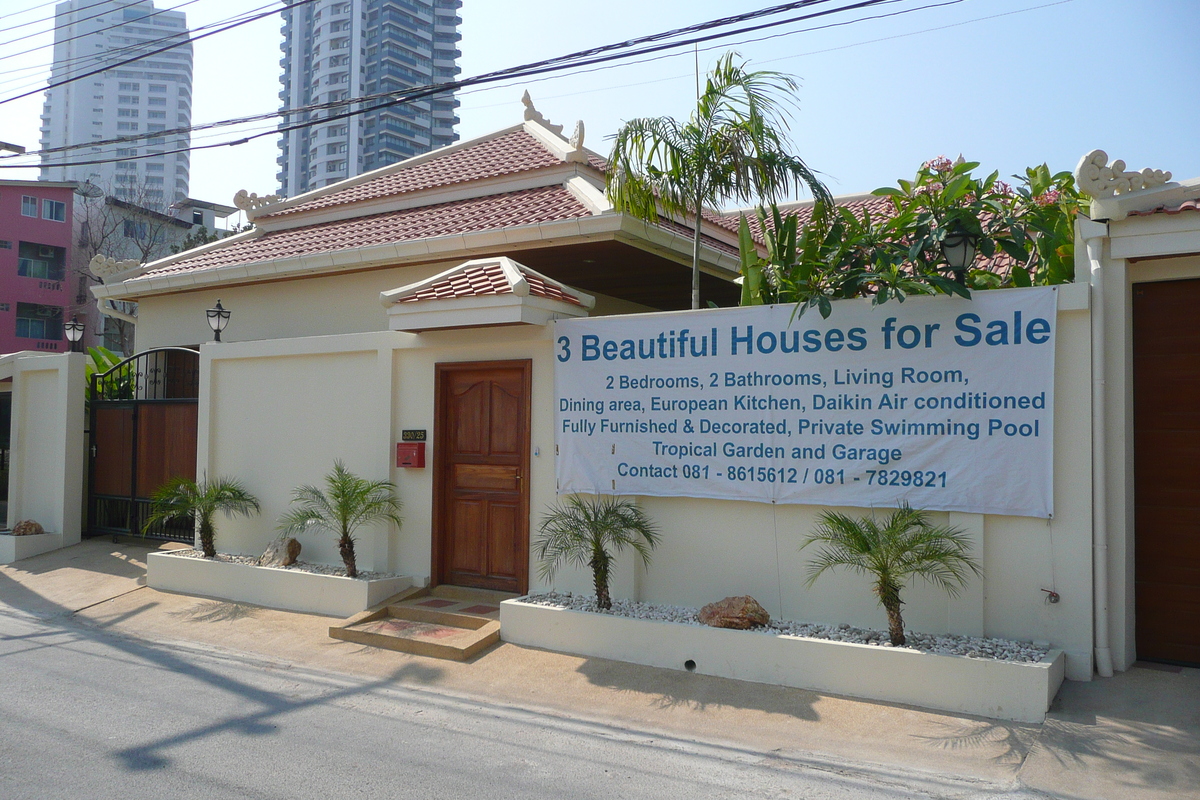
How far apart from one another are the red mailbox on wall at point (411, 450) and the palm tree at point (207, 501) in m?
2.46

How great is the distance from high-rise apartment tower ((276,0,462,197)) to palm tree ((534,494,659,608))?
8791 centimetres

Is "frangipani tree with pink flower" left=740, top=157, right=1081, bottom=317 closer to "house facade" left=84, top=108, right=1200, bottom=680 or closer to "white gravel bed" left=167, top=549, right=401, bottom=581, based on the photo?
"house facade" left=84, top=108, right=1200, bottom=680

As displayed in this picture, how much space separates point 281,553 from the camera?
9.68 meters

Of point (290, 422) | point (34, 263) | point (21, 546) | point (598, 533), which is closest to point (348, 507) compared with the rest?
point (290, 422)

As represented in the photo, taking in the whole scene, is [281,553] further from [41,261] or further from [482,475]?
[41,261]

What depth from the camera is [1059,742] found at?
5.20 meters

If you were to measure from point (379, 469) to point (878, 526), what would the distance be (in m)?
5.24

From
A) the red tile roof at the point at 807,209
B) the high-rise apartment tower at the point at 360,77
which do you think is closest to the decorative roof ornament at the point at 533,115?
the red tile roof at the point at 807,209

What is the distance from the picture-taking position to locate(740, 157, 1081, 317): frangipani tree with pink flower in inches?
262

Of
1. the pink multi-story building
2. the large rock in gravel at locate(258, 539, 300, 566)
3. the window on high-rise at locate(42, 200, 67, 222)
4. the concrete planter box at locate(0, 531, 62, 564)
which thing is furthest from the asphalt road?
the window on high-rise at locate(42, 200, 67, 222)

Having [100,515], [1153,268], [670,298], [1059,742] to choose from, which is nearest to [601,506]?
[1059,742]

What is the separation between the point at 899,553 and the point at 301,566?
258 inches

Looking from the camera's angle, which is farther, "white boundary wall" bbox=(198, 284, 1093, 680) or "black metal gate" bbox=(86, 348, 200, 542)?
"black metal gate" bbox=(86, 348, 200, 542)

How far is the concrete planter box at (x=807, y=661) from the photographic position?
5.61 m
